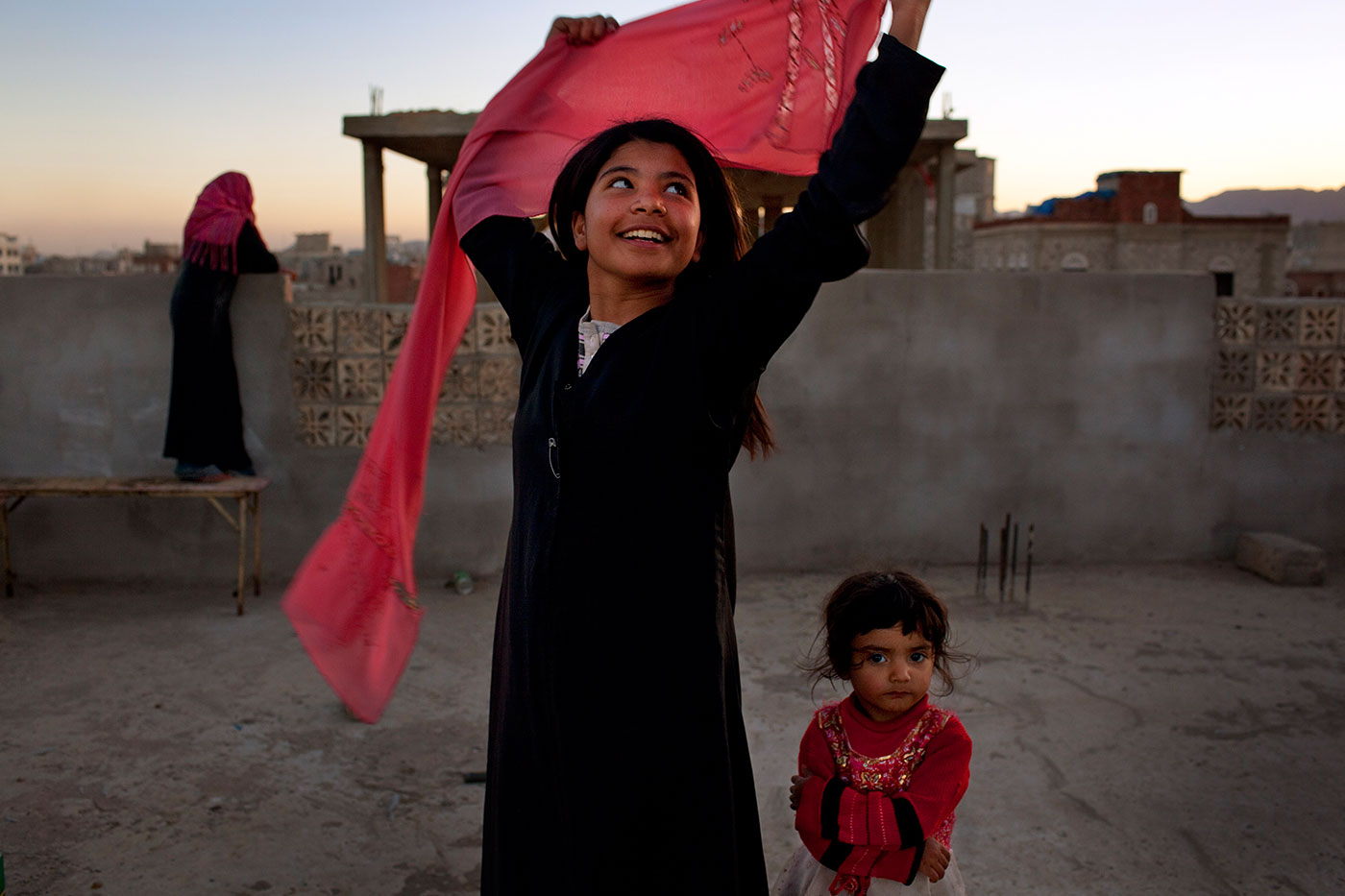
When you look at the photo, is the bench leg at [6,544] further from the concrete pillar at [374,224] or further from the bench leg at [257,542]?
the concrete pillar at [374,224]

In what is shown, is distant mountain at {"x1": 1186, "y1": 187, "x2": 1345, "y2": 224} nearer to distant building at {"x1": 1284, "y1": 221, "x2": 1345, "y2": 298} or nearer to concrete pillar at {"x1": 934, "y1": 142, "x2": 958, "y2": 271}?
distant building at {"x1": 1284, "y1": 221, "x2": 1345, "y2": 298}

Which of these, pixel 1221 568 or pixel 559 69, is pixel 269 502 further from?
pixel 1221 568

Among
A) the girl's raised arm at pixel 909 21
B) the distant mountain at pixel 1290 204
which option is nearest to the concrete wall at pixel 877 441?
the girl's raised arm at pixel 909 21

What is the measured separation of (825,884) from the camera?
2139mm

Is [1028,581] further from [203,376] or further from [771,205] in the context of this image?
[771,205]

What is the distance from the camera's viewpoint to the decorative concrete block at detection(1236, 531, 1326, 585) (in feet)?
19.5

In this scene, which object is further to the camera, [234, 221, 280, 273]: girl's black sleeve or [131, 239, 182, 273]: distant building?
[131, 239, 182, 273]: distant building

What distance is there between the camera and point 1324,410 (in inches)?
253

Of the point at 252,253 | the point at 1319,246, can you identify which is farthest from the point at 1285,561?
the point at 1319,246

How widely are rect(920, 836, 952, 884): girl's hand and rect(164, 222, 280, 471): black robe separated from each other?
458cm

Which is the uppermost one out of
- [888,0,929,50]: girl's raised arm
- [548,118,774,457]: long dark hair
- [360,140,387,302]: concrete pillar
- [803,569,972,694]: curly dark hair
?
[360,140,387,302]: concrete pillar

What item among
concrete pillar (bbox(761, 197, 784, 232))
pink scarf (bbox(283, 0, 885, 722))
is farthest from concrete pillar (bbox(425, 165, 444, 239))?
pink scarf (bbox(283, 0, 885, 722))

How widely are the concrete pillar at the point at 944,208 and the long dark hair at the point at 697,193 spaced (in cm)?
945

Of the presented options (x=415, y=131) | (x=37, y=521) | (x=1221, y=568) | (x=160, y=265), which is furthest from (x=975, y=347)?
(x=160, y=265)
